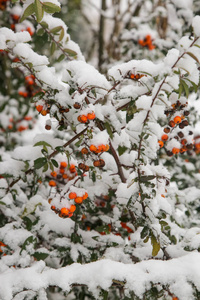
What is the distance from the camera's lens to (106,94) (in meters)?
1.31

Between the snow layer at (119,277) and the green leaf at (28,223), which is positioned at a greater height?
the green leaf at (28,223)

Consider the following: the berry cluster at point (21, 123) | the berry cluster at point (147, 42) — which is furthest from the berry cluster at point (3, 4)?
the berry cluster at point (21, 123)

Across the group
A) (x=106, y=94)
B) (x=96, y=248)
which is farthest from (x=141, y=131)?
(x=96, y=248)

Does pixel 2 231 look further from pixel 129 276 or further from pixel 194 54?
pixel 194 54

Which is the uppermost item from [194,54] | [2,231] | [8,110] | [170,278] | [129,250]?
[8,110]

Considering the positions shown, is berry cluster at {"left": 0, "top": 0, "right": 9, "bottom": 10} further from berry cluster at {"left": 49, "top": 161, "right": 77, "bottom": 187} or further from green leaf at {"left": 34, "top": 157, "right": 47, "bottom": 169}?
green leaf at {"left": 34, "top": 157, "right": 47, "bottom": 169}

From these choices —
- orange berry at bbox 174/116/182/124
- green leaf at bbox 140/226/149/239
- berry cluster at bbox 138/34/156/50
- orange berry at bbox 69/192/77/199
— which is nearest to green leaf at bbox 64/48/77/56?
orange berry at bbox 174/116/182/124

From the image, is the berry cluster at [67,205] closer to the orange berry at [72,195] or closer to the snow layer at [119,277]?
the orange berry at [72,195]

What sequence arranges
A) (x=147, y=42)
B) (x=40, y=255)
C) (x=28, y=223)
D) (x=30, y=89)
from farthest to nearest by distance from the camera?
(x=30, y=89) → (x=147, y=42) → (x=28, y=223) → (x=40, y=255)

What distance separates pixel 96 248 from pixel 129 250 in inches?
10.9

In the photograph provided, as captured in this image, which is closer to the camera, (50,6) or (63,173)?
(50,6)

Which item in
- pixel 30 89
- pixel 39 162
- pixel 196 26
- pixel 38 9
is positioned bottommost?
pixel 39 162

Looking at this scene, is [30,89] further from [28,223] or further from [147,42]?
[28,223]

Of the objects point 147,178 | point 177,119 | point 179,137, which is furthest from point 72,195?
point 179,137
